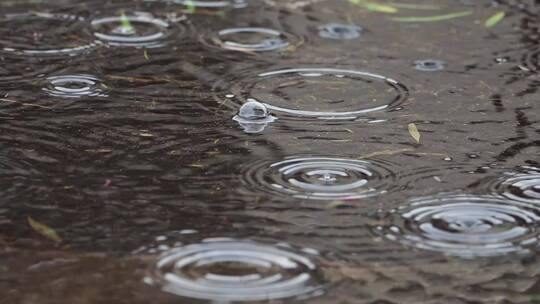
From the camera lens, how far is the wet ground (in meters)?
2.20

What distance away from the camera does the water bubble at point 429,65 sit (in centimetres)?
354

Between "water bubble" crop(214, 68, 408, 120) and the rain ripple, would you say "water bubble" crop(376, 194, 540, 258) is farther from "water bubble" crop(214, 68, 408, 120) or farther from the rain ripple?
the rain ripple

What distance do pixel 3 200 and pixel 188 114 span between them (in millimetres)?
746

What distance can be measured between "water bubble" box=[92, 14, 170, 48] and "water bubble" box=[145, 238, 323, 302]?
156 centimetres

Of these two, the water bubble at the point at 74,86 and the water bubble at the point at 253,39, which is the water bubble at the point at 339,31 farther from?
the water bubble at the point at 74,86

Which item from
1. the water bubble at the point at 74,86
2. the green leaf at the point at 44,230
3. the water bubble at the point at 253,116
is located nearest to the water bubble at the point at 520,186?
the water bubble at the point at 253,116

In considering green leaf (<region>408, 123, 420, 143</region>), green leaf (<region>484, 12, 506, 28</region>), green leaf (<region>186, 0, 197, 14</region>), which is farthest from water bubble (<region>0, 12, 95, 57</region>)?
green leaf (<region>484, 12, 506, 28</region>)

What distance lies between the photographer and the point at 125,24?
389 cm

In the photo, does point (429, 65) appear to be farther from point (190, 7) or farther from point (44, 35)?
point (44, 35)

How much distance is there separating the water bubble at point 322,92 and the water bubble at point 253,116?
0.24 feet

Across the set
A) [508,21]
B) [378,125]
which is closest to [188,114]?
[378,125]

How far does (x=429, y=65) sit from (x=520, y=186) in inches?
40.0

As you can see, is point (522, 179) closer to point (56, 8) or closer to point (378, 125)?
point (378, 125)

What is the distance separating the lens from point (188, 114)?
3102 mm
